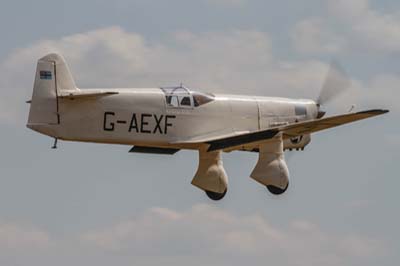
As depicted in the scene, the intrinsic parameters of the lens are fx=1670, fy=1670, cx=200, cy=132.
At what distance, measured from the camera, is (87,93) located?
40.4 metres

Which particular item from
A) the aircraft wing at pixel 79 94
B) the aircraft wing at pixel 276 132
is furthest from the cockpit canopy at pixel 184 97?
the aircraft wing at pixel 79 94

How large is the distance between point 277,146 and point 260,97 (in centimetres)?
183

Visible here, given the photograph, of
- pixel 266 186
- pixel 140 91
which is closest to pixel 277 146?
pixel 266 186

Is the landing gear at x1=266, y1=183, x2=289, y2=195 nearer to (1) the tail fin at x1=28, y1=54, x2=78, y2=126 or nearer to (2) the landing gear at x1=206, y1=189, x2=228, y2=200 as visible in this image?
(2) the landing gear at x1=206, y1=189, x2=228, y2=200

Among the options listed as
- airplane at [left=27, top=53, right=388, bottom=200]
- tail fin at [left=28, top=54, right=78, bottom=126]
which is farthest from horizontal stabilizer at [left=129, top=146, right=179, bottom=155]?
tail fin at [left=28, top=54, right=78, bottom=126]

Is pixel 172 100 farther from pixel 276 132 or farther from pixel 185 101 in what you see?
pixel 276 132

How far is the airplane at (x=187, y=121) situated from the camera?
1590 inches

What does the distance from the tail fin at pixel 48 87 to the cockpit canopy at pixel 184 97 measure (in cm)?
256

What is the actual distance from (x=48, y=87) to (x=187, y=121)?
3.88 m

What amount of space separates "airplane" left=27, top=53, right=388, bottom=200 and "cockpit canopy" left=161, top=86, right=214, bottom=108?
0.03 meters

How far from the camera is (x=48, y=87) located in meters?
40.4

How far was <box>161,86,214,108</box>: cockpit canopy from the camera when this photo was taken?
41.9 metres

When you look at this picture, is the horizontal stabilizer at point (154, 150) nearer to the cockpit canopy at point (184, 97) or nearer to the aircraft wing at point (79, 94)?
the cockpit canopy at point (184, 97)

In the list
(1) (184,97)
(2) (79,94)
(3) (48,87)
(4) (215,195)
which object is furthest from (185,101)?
(3) (48,87)
